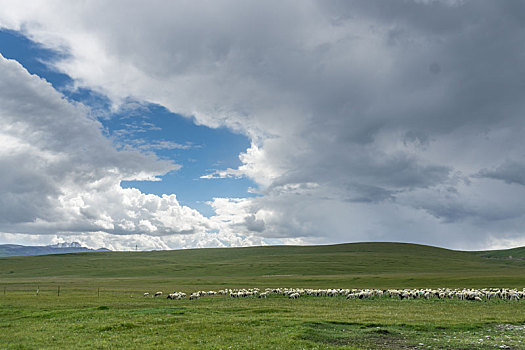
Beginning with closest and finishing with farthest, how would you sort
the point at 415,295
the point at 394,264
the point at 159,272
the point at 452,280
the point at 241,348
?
the point at 241,348 < the point at 415,295 < the point at 452,280 < the point at 159,272 < the point at 394,264

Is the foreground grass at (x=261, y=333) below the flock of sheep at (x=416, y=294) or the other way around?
the other way around

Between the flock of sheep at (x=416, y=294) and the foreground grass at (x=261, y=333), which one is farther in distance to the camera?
the flock of sheep at (x=416, y=294)

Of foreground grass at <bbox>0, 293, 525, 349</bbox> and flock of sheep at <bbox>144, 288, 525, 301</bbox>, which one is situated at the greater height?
foreground grass at <bbox>0, 293, 525, 349</bbox>

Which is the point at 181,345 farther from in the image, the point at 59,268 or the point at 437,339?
the point at 59,268

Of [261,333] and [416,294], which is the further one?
[416,294]

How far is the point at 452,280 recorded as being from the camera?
81125 mm

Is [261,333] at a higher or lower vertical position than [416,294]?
higher

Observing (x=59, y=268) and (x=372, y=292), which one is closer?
(x=372, y=292)

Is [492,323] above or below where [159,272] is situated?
above

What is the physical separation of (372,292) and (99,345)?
3844 centimetres

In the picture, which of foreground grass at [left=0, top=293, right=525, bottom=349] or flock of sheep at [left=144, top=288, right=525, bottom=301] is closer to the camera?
foreground grass at [left=0, top=293, right=525, bottom=349]

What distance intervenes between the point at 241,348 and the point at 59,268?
623 feet

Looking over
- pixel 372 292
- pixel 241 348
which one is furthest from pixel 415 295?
pixel 241 348

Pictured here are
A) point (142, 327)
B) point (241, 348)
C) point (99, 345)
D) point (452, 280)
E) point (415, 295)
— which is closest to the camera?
point (241, 348)
